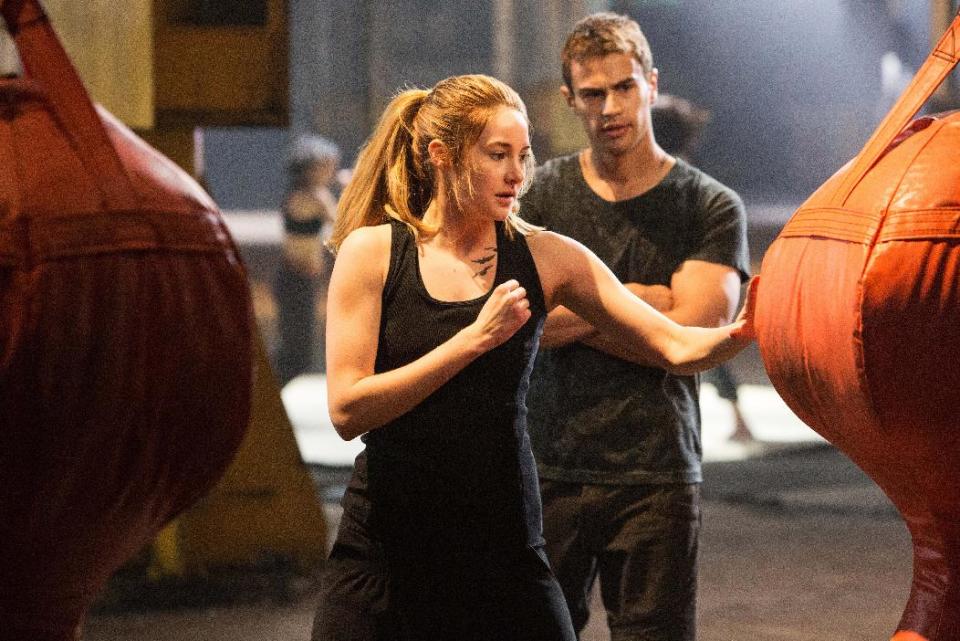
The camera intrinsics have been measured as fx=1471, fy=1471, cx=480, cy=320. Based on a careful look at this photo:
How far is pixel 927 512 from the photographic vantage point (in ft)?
6.95

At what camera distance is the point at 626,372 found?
3.04 m

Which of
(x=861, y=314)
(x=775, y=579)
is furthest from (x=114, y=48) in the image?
(x=861, y=314)

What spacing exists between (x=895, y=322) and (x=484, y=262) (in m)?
0.80

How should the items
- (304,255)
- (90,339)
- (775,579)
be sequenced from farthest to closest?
(304,255)
(775,579)
(90,339)

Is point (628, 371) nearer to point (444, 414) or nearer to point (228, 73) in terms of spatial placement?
point (444, 414)

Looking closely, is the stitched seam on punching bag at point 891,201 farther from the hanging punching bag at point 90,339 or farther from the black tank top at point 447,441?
the hanging punching bag at point 90,339

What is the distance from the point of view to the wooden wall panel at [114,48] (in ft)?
15.0

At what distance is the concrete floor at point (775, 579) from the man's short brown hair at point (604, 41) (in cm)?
235

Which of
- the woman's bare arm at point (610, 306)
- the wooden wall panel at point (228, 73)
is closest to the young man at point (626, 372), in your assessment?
the woman's bare arm at point (610, 306)

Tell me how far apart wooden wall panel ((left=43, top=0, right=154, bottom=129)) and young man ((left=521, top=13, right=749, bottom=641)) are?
6.44 ft

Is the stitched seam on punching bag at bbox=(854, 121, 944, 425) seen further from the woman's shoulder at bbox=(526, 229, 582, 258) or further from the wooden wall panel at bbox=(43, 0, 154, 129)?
the wooden wall panel at bbox=(43, 0, 154, 129)

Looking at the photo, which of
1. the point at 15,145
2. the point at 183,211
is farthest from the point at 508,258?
the point at 15,145

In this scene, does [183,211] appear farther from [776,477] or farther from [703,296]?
[776,477]

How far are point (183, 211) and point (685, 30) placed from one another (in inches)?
356
